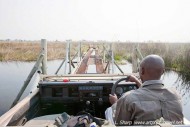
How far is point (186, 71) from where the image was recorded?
17.5 m

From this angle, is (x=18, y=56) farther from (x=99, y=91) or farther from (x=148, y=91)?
(x=148, y=91)

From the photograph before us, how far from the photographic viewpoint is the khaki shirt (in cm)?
244

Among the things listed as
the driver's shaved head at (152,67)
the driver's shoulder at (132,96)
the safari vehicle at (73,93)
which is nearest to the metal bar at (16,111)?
the safari vehicle at (73,93)

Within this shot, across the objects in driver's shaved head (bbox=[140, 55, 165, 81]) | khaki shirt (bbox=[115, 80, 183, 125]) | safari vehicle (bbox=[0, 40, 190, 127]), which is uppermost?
driver's shaved head (bbox=[140, 55, 165, 81])

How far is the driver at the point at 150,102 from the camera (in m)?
2.45

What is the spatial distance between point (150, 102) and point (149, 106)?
40mm

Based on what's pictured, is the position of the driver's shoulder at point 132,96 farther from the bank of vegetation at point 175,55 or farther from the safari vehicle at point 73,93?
the bank of vegetation at point 175,55

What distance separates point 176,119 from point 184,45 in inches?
Answer: 768

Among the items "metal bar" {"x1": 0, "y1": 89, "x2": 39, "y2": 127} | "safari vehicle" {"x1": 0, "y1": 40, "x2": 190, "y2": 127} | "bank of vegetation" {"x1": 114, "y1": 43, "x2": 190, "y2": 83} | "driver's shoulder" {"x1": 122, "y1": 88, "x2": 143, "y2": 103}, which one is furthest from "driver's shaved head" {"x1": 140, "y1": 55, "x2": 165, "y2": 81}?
"bank of vegetation" {"x1": 114, "y1": 43, "x2": 190, "y2": 83}

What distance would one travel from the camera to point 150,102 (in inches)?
97.5

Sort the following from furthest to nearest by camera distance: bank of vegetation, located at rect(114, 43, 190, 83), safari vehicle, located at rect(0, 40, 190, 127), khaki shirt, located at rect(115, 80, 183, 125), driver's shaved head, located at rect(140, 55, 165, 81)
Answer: bank of vegetation, located at rect(114, 43, 190, 83) → safari vehicle, located at rect(0, 40, 190, 127) → driver's shaved head, located at rect(140, 55, 165, 81) → khaki shirt, located at rect(115, 80, 183, 125)

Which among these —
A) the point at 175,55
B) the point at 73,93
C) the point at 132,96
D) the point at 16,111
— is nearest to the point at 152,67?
the point at 132,96

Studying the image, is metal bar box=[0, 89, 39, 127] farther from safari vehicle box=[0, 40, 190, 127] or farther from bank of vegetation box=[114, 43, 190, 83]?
bank of vegetation box=[114, 43, 190, 83]

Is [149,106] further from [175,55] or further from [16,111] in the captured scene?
[175,55]
